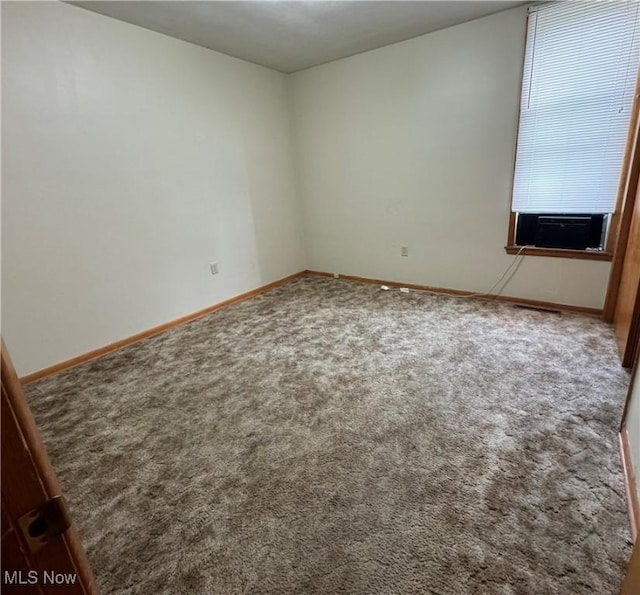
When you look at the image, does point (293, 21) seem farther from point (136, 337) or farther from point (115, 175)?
point (136, 337)

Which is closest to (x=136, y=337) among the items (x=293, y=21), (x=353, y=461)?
(x=353, y=461)

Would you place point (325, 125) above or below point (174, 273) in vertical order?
above

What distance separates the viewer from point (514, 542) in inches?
49.6

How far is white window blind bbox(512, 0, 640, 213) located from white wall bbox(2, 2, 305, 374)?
2610 millimetres

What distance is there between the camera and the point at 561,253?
9.93 ft

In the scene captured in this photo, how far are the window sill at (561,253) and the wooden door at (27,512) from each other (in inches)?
140

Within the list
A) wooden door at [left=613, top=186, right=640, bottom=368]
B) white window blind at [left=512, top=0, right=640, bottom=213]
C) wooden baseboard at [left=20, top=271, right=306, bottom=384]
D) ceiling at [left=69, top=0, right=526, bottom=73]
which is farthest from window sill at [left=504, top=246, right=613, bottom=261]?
wooden baseboard at [left=20, top=271, right=306, bottom=384]

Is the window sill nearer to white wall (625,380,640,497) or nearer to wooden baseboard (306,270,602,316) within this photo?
wooden baseboard (306,270,602,316)

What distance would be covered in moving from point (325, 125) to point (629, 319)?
11.0 feet

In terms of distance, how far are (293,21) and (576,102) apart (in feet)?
7.46

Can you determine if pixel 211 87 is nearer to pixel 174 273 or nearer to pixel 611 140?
pixel 174 273

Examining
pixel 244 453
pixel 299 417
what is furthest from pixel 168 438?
pixel 299 417

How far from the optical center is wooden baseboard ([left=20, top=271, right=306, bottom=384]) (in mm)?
2594

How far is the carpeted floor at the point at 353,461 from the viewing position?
4.00 ft
